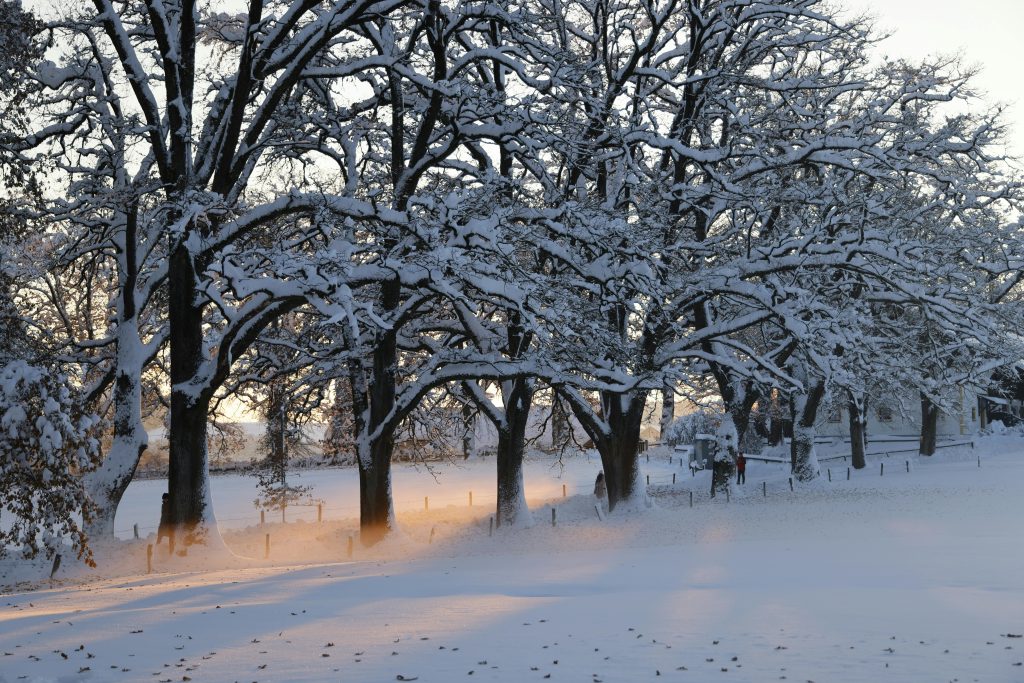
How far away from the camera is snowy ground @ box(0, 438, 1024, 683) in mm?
10000

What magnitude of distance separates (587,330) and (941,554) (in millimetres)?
8278

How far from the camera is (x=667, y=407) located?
56250 millimetres

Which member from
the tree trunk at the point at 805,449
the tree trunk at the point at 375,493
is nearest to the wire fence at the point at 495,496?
the tree trunk at the point at 805,449

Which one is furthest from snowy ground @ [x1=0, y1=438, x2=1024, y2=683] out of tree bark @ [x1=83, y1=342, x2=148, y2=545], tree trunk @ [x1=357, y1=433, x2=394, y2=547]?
tree bark @ [x1=83, y1=342, x2=148, y2=545]

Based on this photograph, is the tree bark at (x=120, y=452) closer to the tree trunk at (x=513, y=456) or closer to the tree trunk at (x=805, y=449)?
the tree trunk at (x=513, y=456)

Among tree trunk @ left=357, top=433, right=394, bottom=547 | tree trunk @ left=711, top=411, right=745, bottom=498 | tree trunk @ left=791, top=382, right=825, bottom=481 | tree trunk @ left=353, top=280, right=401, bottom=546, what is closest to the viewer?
tree trunk @ left=353, top=280, right=401, bottom=546

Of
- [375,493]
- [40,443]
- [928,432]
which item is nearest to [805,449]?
[928,432]

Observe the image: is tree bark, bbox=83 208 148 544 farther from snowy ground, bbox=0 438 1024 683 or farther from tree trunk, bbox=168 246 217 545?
tree trunk, bbox=168 246 217 545

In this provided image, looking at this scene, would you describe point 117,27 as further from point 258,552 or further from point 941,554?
point 941,554

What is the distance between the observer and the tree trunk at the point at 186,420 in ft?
66.0

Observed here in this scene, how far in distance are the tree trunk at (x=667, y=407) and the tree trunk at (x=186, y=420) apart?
10912mm

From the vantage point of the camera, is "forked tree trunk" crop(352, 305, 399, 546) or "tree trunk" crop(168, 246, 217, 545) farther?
"forked tree trunk" crop(352, 305, 399, 546)

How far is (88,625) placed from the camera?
12.1 metres

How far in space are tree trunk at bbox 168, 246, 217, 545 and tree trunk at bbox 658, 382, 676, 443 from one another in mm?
10912
